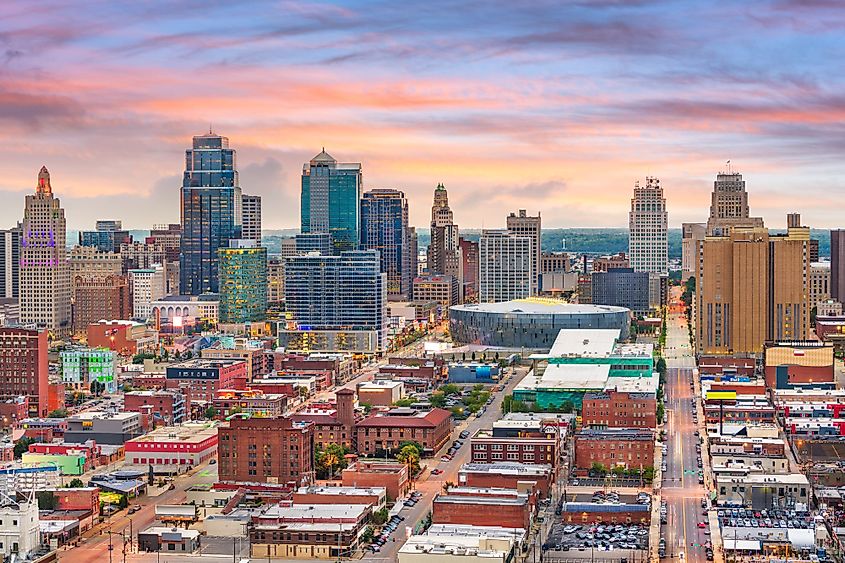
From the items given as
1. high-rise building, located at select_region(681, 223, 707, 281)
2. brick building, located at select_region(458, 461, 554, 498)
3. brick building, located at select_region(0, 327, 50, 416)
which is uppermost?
high-rise building, located at select_region(681, 223, 707, 281)

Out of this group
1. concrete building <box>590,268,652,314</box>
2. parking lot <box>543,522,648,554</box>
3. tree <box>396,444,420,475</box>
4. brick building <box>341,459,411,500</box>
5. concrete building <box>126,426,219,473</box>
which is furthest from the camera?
concrete building <box>590,268,652,314</box>

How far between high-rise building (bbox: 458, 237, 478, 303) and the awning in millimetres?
93927

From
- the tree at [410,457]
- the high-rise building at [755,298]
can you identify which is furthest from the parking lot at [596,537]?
the high-rise building at [755,298]

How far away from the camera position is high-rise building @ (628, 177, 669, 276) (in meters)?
144

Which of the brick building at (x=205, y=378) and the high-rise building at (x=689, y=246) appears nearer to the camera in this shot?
the brick building at (x=205, y=378)

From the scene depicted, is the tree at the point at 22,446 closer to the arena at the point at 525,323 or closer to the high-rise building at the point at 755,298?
the arena at the point at 525,323

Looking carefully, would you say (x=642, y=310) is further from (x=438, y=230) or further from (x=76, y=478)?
(x=76, y=478)

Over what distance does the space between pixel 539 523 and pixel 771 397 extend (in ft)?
81.2

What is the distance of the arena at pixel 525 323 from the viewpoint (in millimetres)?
87000

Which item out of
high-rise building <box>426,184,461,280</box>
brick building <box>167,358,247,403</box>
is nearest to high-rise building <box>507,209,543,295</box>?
high-rise building <box>426,184,461,280</box>

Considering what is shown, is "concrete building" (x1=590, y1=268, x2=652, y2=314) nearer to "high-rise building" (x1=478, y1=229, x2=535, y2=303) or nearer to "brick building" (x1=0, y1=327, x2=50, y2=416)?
"high-rise building" (x1=478, y1=229, x2=535, y2=303)

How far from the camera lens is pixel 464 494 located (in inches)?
1654

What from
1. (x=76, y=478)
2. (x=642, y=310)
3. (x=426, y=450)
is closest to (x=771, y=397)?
(x=426, y=450)

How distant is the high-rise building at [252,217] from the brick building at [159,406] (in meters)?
72.8
